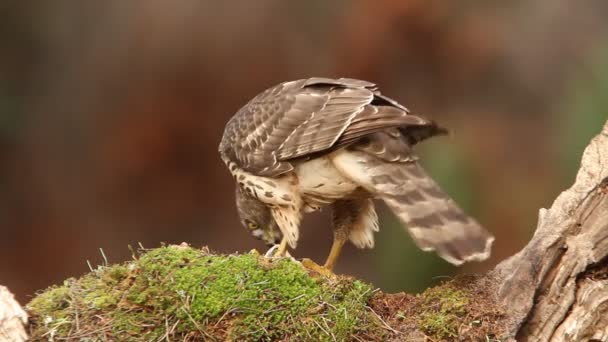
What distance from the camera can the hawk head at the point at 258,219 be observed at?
6395 mm

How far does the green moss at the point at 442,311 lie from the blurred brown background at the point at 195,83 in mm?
5550

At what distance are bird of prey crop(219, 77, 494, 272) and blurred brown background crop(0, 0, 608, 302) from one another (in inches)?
179

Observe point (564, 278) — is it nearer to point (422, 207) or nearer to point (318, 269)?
point (422, 207)

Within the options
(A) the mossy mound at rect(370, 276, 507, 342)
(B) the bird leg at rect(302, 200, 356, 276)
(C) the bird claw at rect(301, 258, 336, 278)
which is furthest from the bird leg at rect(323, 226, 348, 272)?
(A) the mossy mound at rect(370, 276, 507, 342)

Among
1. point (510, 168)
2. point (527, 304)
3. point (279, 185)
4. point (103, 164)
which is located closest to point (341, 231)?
point (279, 185)

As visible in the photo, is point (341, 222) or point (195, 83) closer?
point (341, 222)

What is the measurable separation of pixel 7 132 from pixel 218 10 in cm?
303

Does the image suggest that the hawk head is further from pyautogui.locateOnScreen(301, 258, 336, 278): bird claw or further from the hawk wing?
pyautogui.locateOnScreen(301, 258, 336, 278): bird claw

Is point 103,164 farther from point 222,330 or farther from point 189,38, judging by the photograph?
point 222,330

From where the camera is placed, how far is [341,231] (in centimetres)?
602

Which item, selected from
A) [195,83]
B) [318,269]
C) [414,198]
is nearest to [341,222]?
[318,269]

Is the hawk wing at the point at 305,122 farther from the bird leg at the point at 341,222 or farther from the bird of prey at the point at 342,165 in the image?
the bird leg at the point at 341,222

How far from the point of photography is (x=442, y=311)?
4.70m

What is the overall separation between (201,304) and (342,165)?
1.34 meters
